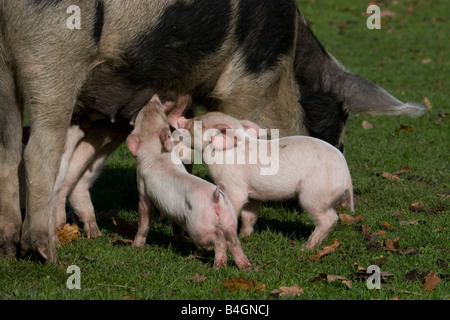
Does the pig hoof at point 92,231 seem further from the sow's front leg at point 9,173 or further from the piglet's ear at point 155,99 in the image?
the piglet's ear at point 155,99

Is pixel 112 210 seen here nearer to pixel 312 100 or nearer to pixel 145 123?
pixel 145 123

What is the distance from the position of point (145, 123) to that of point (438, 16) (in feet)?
46.7

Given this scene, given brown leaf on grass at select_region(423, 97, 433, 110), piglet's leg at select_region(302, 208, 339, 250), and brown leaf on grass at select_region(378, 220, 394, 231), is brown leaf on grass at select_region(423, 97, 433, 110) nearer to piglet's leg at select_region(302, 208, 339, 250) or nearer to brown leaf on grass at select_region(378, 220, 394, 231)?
brown leaf on grass at select_region(378, 220, 394, 231)

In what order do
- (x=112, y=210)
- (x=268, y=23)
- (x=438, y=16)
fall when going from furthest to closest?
(x=438, y=16) < (x=112, y=210) < (x=268, y=23)

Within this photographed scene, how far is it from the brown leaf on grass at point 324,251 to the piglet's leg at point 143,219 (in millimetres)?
1191

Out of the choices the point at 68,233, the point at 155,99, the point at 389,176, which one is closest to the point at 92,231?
the point at 68,233

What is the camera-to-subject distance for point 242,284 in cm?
463

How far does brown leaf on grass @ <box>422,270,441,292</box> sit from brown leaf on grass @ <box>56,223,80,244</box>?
2.64 meters

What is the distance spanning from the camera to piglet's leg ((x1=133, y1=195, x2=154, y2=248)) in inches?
218

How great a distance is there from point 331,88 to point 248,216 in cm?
150
